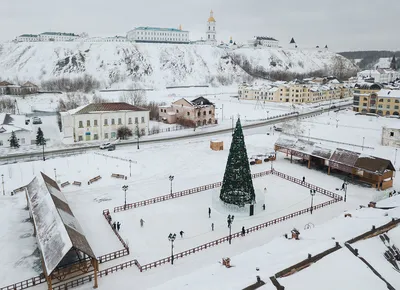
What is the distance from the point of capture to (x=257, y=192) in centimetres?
3247

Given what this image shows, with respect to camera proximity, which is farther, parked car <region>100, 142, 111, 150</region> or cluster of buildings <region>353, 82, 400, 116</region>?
cluster of buildings <region>353, 82, 400, 116</region>

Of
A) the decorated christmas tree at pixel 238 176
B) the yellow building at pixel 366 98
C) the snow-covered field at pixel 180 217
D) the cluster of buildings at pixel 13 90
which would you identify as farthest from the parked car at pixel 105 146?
the cluster of buildings at pixel 13 90

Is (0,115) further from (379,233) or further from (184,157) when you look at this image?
(379,233)

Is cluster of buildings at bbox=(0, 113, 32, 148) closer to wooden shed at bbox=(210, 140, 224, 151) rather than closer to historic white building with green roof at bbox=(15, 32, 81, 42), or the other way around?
wooden shed at bbox=(210, 140, 224, 151)

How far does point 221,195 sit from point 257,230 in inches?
193

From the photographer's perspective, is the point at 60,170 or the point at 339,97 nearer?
the point at 60,170

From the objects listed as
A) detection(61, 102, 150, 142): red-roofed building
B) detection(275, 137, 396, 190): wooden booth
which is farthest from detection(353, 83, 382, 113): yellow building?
detection(61, 102, 150, 142): red-roofed building

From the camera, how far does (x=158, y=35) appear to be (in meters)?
178

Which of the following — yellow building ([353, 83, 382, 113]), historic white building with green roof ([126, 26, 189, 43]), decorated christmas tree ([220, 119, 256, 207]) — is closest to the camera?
decorated christmas tree ([220, 119, 256, 207])

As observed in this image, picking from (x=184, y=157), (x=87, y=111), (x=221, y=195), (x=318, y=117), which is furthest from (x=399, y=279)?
(x=318, y=117)

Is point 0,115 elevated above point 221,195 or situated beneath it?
elevated above

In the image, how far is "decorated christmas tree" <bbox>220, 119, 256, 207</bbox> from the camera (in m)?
Result: 28.7

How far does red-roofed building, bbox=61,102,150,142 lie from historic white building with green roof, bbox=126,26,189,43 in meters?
125

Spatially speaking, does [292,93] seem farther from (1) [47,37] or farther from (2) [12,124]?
(1) [47,37]
